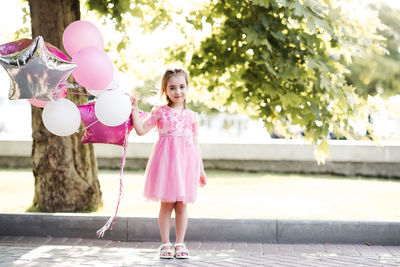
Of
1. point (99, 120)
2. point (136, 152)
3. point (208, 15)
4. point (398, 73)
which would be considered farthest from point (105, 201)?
point (398, 73)

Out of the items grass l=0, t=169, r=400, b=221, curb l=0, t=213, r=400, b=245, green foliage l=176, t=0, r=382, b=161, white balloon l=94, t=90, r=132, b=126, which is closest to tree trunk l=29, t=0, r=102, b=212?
grass l=0, t=169, r=400, b=221

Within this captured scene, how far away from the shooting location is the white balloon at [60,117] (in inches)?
166

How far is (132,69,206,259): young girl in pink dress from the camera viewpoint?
481 centimetres

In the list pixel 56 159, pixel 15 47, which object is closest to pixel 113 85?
pixel 15 47

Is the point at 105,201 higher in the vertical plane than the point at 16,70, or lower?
lower

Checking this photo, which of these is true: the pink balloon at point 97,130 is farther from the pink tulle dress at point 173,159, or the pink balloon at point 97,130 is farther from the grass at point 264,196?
the grass at point 264,196

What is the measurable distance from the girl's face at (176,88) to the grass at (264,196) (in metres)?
0.92

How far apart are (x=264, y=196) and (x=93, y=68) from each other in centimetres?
422

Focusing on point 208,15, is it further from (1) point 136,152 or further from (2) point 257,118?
(1) point 136,152

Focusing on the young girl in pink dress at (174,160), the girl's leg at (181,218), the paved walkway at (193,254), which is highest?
the young girl in pink dress at (174,160)

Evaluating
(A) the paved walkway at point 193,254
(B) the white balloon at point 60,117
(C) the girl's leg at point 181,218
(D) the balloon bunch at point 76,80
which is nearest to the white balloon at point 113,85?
(D) the balloon bunch at point 76,80

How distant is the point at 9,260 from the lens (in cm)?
463

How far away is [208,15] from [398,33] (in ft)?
71.9

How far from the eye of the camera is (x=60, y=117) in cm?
423
